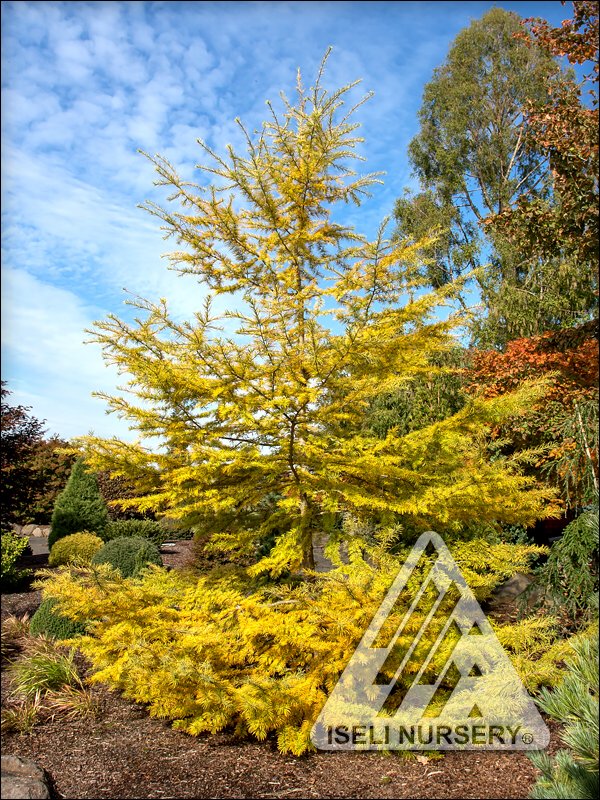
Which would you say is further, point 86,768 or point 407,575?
point 407,575

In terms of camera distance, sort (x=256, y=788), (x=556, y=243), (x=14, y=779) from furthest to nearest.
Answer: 1. (x=556, y=243)
2. (x=256, y=788)
3. (x=14, y=779)

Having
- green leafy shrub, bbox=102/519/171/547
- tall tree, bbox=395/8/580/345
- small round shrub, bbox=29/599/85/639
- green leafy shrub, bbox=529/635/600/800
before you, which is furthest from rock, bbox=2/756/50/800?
tall tree, bbox=395/8/580/345

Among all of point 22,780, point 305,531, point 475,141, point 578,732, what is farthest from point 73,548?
point 475,141

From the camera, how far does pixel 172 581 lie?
17.2 ft

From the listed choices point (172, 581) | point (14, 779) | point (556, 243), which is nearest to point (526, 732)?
point (172, 581)

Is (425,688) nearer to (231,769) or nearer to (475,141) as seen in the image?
(231,769)

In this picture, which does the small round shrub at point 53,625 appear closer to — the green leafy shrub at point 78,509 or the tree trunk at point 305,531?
the tree trunk at point 305,531

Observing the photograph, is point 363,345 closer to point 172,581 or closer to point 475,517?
point 475,517

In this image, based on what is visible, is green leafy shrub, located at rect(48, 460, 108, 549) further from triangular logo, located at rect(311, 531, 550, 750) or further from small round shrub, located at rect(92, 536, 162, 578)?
triangular logo, located at rect(311, 531, 550, 750)

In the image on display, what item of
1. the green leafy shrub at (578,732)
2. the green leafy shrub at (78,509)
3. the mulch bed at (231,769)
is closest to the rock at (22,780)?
the mulch bed at (231,769)

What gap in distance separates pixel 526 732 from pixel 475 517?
1.65m

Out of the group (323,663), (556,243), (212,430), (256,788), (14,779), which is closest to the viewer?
(14,779)

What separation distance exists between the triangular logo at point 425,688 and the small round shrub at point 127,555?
407cm

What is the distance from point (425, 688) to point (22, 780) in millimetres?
3048
